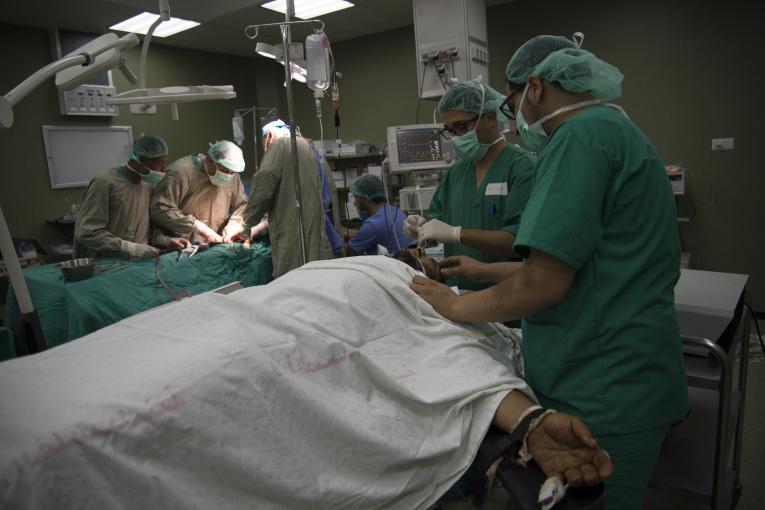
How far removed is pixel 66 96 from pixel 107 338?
165 inches

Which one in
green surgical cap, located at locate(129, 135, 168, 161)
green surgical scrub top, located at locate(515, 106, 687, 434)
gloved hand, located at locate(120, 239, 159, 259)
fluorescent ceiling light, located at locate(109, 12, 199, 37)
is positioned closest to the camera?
green surgical scrub top, located at locate(515, 106, 687, 434)

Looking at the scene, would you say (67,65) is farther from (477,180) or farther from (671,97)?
(671,97)

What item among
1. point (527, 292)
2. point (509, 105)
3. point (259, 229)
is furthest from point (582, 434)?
point (259, 229)

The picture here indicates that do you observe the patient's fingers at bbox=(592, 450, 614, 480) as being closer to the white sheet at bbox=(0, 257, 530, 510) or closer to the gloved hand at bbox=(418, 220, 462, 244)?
the white sheet at bbox=(0, 257, 530, 510)

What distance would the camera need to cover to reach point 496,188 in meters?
1.90

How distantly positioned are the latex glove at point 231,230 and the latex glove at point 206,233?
5cm

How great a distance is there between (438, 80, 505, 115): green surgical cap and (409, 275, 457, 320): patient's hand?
826mm

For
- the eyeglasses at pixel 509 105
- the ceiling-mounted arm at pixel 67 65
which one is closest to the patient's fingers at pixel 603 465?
the eyeglasses at pixel 509 105

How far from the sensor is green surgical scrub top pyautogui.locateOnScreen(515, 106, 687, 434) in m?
1.00

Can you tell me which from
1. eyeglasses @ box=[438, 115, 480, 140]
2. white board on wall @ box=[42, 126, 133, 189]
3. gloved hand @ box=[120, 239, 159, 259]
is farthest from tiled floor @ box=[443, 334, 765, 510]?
white board on wall @ box=[42, 126, 133, 189]

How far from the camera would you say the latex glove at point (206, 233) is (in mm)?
3393

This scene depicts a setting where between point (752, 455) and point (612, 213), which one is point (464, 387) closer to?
point (612, 213)

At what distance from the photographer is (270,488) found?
2.75 feet

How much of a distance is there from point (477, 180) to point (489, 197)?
0.12 metres
